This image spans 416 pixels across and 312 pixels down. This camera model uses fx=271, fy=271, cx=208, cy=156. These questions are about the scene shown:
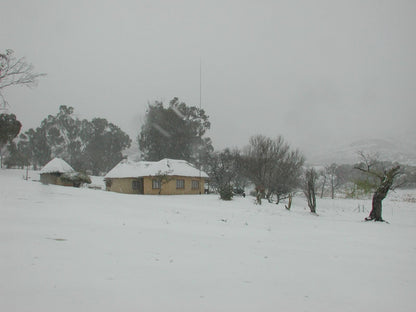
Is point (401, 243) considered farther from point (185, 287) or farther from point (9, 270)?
point (9, 270)

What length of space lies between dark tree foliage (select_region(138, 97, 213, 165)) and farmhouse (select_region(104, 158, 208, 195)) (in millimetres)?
13013

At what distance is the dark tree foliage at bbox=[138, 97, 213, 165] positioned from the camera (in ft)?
168

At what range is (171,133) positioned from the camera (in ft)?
170

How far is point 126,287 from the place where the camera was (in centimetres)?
377

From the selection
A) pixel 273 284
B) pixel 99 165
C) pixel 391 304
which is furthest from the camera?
pixel 99 165

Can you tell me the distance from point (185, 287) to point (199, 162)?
4940 centimetres

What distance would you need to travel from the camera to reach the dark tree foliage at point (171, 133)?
51250mm

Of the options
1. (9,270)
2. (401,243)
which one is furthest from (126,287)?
(401,243)

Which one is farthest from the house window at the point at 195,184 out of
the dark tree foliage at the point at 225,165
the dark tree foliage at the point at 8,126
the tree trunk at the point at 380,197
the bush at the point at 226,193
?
the tree trunk at the point at 380,197

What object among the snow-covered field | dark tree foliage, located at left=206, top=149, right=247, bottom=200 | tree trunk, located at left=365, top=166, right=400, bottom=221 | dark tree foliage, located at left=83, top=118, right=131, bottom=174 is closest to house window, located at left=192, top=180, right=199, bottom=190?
dark tree foliage, located at left=206, top=149, right=247, bottom=200

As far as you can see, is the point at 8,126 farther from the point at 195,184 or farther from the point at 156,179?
the point at 195,184

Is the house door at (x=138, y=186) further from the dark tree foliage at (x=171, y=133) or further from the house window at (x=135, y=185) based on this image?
the dark tree foliage at (x=171, y=133)

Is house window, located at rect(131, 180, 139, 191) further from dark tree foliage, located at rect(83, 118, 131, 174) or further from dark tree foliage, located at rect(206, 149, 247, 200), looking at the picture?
dark tree foliage, located at rect(83, 118, 131, 174)

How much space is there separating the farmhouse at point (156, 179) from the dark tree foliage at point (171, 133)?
13013 mm
